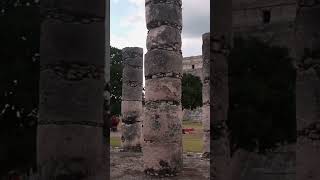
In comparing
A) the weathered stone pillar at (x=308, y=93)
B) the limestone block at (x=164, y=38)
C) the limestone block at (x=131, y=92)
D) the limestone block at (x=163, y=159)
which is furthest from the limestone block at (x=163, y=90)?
the weathered stone pillar at (x=308, y=93)

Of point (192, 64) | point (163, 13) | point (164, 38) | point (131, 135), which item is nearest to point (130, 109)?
point (131, 135)

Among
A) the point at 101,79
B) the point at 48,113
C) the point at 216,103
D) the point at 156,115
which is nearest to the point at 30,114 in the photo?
the point at 48,113

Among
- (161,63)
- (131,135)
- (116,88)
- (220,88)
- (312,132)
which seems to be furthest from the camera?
(116,88)

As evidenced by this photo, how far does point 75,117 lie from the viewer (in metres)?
3.63

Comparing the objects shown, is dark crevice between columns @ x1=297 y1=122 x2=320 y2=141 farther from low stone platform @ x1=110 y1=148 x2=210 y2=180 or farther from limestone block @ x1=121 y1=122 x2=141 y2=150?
limestone block @ x1=121 y1=122 x2=141 y2=150

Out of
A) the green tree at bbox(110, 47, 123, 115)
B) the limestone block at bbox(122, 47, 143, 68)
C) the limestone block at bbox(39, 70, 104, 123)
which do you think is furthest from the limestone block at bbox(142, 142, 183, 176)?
the green tree at bbox(110, 47, 123, 115)

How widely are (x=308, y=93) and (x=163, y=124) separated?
27.6 ft

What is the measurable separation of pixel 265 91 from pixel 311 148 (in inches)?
51.8

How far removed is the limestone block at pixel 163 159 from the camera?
37.1 ft

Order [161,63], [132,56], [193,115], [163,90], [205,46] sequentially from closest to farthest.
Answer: [163,90] < [161,63] < [205,46] < [132,56] < [193,115]

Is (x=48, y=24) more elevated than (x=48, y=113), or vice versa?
(x=48, y=24)

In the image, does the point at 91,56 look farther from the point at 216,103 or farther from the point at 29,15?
the point at 216,103

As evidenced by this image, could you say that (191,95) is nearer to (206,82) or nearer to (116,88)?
(116,88)

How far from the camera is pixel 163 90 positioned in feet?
39.1
